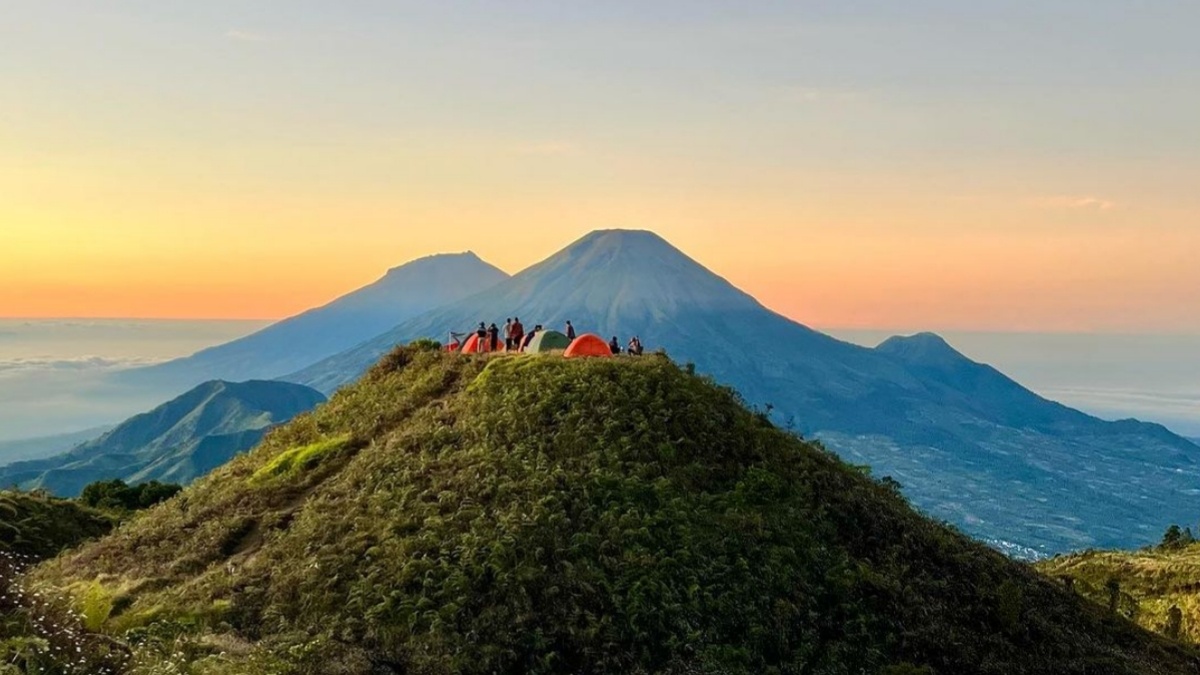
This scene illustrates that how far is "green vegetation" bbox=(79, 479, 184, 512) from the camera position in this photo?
122ft

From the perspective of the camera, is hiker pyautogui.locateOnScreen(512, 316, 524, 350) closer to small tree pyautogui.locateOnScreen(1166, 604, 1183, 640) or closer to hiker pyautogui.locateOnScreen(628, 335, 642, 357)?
hiker pyautogui.locateOnScreen(628, 335, 642, 357)

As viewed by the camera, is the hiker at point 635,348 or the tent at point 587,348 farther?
the hiker at point 635,348

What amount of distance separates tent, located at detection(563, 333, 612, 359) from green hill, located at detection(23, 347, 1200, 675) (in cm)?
264

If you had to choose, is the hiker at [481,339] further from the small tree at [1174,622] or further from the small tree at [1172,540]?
the small tree at [1172,540]

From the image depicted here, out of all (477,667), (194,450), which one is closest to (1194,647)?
(477,667)

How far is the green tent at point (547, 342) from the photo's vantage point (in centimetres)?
3314

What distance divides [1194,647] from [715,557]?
19584mm

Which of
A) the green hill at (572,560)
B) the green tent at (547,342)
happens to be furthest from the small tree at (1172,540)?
the green tent at (547,342)

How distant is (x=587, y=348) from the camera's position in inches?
1235

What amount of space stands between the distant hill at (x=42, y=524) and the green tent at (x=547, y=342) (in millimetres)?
16029

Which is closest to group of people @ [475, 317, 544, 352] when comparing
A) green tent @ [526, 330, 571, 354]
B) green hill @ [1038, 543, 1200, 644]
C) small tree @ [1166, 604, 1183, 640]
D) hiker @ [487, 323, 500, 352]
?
hiker @ [487, 323, 500, 352]

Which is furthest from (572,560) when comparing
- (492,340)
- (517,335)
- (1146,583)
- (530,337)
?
(1146,583)

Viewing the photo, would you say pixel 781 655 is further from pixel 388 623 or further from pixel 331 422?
pixel 331 422

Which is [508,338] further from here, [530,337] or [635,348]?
[635,348]
